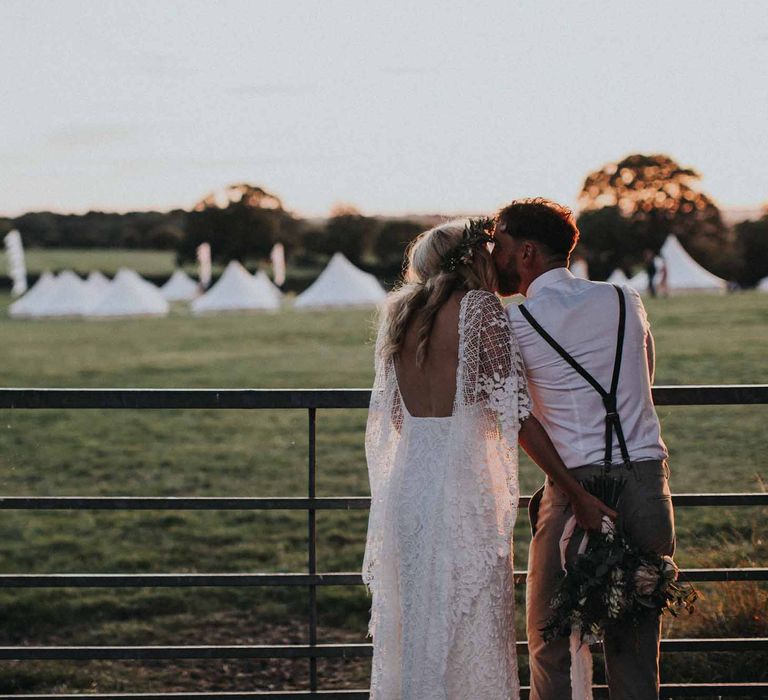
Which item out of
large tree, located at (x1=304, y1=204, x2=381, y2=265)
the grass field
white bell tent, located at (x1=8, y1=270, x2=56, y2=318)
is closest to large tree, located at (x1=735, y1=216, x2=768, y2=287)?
large tree, located at (x1=304, y1=204, x2=381, y2=265)

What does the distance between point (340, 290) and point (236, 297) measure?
4933 mm

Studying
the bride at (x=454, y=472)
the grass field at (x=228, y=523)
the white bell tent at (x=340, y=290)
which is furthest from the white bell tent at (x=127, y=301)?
the bride at (x=454, y=472)

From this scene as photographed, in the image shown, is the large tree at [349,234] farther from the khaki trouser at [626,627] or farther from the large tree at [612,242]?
the khaki trouser at [626,627]

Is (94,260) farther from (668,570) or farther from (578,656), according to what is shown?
(668,570)

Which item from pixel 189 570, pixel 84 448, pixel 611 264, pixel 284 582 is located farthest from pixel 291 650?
pixel 611 264

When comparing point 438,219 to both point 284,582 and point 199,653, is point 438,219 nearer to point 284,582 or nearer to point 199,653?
point 284,582

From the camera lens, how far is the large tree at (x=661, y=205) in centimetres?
7556

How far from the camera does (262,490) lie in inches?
410

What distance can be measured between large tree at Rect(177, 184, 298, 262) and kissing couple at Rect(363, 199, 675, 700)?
→ 10807 cm

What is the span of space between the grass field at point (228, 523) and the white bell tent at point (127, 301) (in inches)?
1056

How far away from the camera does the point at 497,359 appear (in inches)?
122

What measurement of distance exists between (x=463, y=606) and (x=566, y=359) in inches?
31.6

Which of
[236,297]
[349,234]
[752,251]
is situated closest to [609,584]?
[236,297]

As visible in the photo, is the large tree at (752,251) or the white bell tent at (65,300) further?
the large tree at (752,251)
